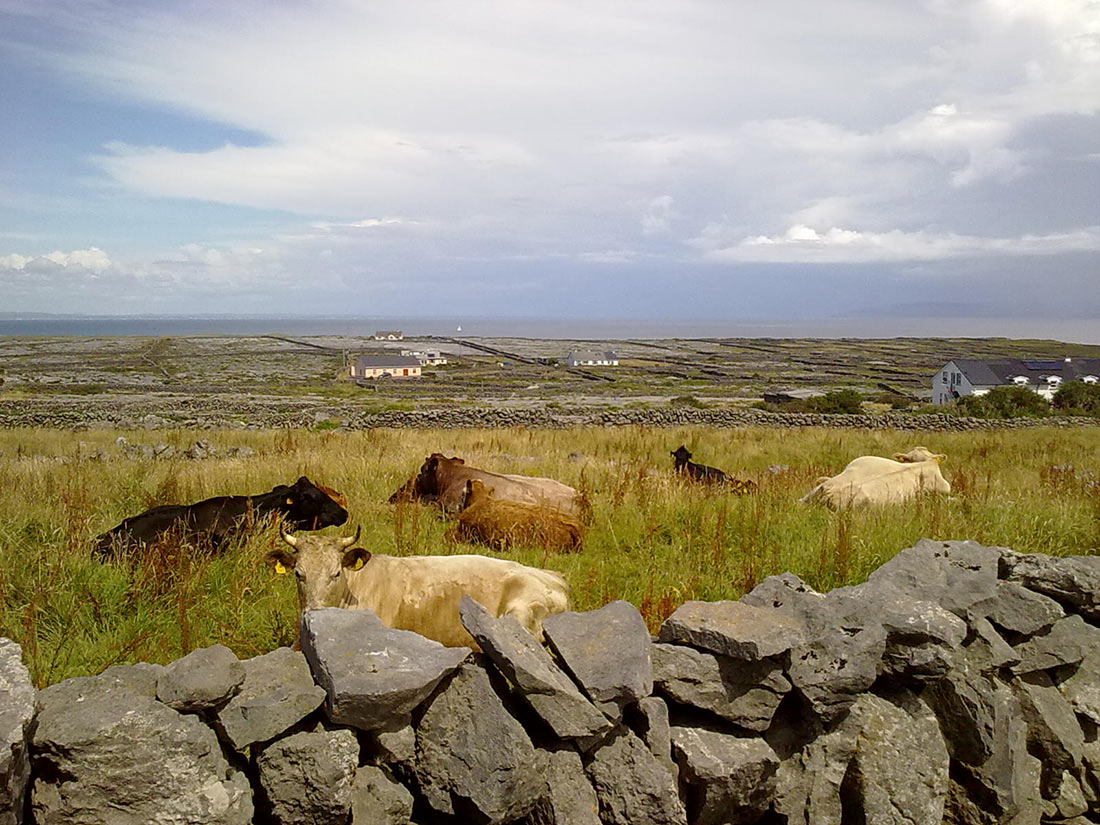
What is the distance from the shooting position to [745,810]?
471 centimetres

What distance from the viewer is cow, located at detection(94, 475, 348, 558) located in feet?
22.8

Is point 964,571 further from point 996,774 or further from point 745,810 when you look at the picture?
point 745,810

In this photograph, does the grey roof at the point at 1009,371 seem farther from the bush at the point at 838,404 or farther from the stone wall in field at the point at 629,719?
the stone wall in field at the point at 629,719

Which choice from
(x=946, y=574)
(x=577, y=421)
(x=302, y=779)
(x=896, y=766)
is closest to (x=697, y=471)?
(x=946, y=574)

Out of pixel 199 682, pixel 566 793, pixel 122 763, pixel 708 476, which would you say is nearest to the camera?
pixel 122 763

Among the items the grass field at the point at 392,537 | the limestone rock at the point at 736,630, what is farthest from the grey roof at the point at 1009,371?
the limestone rock at the point at 736,630

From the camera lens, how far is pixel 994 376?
61562 mm

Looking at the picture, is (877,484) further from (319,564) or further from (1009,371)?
(1009,371)

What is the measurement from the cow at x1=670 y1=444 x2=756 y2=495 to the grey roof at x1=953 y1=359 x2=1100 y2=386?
5506 cm

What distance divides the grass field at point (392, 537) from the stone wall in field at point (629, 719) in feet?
3.86

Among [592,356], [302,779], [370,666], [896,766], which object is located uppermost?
[370,666]

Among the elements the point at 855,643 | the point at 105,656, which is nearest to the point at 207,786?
the point at 105,656

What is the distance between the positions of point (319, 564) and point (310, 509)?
3.66 m

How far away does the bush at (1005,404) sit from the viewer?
3662 cm
